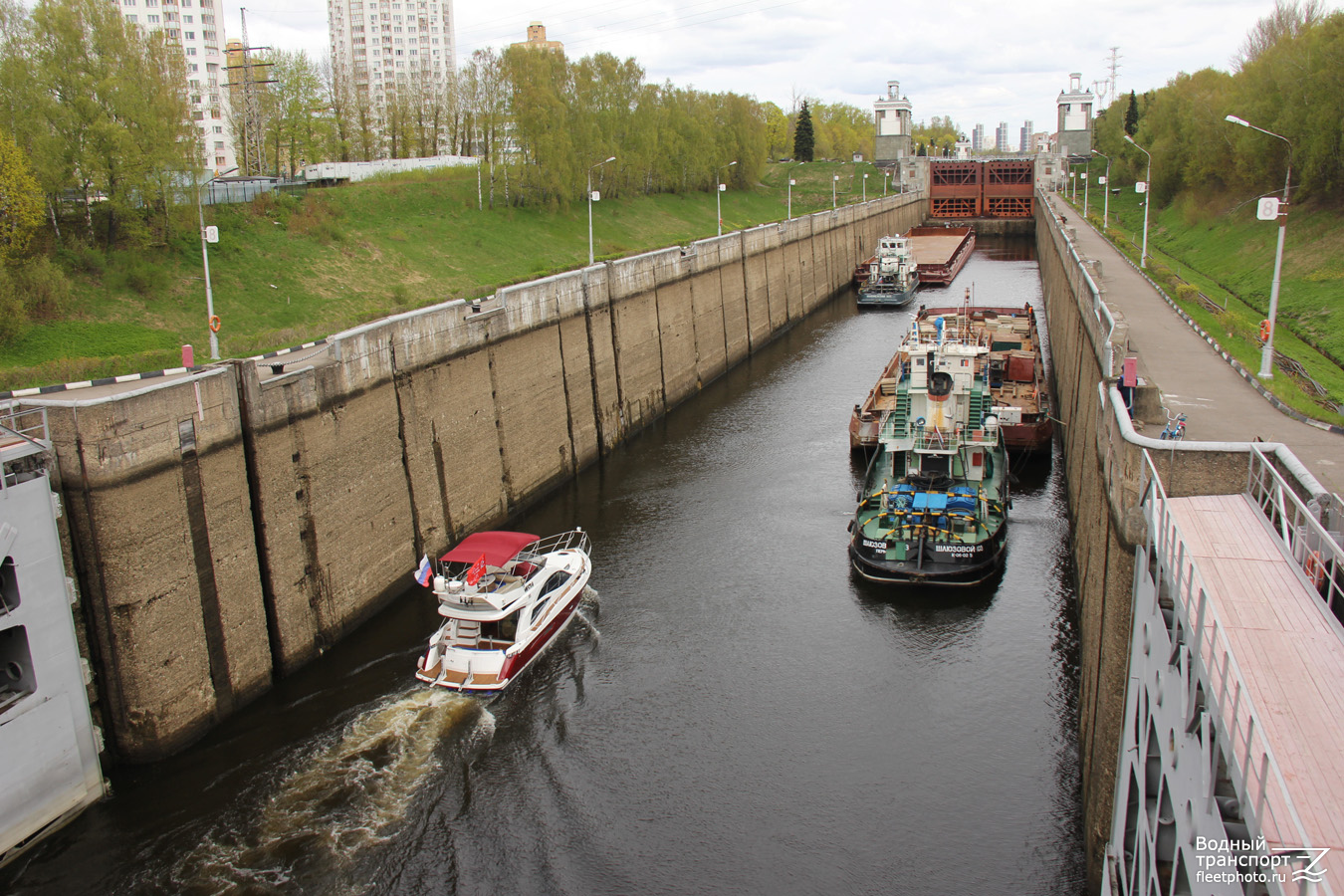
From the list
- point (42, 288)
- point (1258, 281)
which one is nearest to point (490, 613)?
point (42, 288)

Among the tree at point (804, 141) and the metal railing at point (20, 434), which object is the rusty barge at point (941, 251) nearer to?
the tree at point (804, 141)

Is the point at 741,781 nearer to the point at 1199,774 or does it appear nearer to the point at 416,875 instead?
the point at 416,875

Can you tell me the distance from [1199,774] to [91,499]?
723 inches

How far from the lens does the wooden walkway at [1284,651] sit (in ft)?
27.3

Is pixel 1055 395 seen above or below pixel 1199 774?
below

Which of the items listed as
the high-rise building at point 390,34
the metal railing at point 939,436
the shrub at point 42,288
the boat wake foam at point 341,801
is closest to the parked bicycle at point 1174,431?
the metal railing at point 939,436

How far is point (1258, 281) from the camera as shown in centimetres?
5197

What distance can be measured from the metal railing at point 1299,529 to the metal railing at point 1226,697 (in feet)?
4.08

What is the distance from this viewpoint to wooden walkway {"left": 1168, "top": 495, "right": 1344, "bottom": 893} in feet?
27.3

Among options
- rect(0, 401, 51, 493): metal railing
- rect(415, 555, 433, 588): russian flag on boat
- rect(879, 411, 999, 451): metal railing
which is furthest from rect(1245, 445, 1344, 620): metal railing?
rect(0, 401, 51, 493): metal railing

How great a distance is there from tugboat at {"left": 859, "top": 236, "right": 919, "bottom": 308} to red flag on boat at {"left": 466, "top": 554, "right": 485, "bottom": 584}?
182 ft

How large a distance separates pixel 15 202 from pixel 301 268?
46.5ft

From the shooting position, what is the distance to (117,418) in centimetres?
1864

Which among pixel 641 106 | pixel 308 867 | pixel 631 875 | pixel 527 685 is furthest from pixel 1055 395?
pixel 641 106
